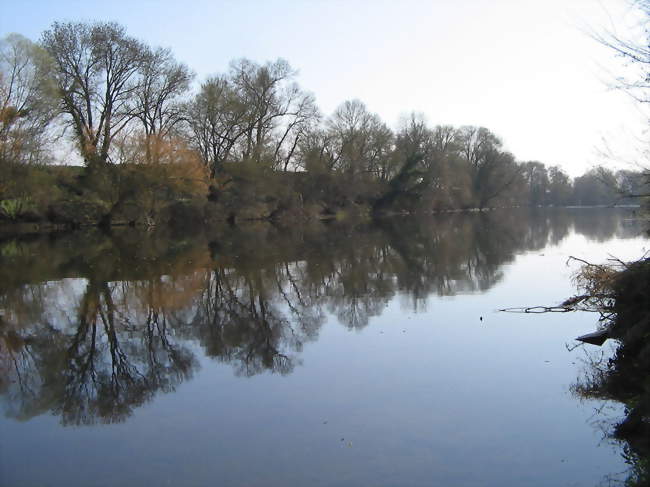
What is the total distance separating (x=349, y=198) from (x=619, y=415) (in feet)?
174

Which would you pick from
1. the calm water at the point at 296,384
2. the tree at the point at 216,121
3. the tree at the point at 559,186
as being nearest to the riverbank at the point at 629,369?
the calm water at the point at 296,384

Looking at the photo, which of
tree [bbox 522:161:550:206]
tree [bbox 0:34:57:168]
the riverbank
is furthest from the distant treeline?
tree [bbox 522:161:550:206]

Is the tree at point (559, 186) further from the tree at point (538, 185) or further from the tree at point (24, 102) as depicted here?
the tree at point (24, 102)

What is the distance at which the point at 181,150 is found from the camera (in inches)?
1535

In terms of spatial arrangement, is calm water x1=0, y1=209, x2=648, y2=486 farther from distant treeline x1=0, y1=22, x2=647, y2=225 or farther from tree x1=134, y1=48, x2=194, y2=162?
tree x1=134, y1=48, x2=194, y2=162

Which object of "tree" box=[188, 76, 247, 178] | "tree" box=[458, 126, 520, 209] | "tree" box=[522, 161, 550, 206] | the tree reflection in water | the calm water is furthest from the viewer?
"tree" box=[522, 161, 550, 206]

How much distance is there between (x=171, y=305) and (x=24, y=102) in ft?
78.1

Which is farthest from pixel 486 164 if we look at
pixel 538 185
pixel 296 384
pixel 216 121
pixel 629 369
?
pixel 296 384

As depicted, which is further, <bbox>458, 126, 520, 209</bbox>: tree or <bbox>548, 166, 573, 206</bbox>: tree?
<bbox>548, 166, 573, 206</bbox>: tree

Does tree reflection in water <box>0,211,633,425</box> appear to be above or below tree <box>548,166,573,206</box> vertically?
below

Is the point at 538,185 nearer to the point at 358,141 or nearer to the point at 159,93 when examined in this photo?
the point at 358,141

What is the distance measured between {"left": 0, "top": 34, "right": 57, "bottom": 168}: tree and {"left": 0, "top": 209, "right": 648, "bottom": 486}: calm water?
17.0 meters

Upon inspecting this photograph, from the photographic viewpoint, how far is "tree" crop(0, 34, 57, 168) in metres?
29.1

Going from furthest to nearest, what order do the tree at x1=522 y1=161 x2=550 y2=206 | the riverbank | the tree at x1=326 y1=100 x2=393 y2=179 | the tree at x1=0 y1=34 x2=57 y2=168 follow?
the tree at x1=522 y1=161 x2=550 y2=206 < the tree at x1=326 y1=100 x2=393 y2=179 < the tree at x1=0 y1=34 x2=57 y2=168 < the riverbank
